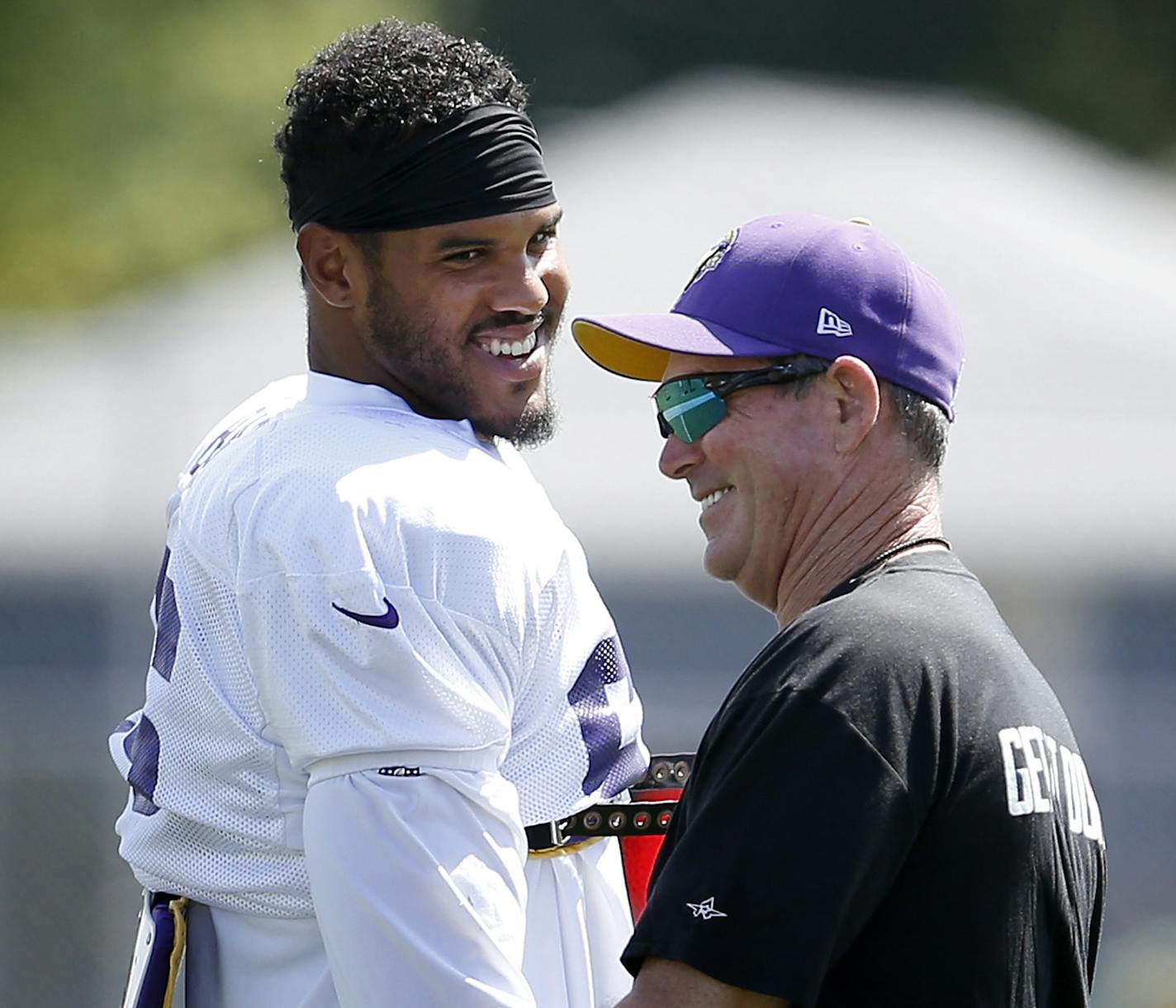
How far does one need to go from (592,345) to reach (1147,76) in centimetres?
1742

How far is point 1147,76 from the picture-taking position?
61.1 feet

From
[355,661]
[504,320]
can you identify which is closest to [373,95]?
[504,320]

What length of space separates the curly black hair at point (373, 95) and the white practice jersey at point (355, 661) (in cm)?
37

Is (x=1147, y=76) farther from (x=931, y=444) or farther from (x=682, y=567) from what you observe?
(x=931, y=444)

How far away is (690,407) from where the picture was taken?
2.48m

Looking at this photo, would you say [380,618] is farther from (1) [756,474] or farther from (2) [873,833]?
(2) [873,833]

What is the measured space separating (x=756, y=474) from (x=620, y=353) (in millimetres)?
457

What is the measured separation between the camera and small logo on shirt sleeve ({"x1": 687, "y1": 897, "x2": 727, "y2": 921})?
1.95 metres

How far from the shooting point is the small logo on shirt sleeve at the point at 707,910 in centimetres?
195

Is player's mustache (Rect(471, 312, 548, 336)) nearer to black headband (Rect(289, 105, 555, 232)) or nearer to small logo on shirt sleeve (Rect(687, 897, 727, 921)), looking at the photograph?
black headband (Rect(289, 105, 555, 232))

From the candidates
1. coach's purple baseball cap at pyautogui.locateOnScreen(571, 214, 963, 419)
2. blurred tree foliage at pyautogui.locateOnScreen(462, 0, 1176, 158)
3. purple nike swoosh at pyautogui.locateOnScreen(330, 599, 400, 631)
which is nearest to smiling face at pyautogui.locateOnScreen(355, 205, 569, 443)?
coach's purple baseball cap at pyautogui.locateOnScreen(571, 214, 963, 419)

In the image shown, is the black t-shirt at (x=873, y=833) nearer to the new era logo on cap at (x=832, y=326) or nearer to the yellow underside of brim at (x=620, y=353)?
the new era logo on cap at (x=832, y=326)

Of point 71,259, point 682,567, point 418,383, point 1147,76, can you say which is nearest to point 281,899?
point 418,383

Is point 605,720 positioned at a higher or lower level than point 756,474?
lower
